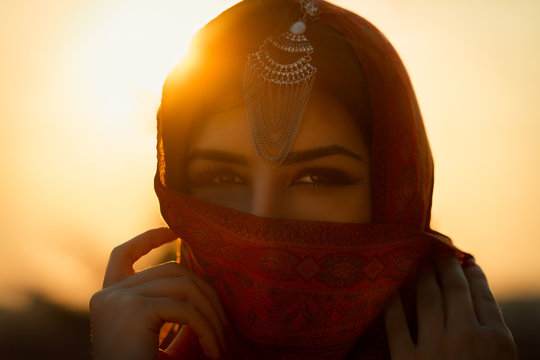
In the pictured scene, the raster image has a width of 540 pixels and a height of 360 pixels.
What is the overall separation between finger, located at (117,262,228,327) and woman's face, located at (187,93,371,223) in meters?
0.29

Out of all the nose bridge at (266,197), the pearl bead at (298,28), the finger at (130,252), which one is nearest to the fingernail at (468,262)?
the nose bridge at (266,197)

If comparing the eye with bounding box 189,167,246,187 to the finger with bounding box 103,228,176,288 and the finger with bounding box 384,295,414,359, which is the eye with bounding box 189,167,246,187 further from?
the finger with bounding box 384,295,414,359

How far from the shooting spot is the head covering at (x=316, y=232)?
1255mm

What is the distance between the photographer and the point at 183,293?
1.33 m

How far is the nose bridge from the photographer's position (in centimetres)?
130

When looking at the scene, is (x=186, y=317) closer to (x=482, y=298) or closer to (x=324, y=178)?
(x=324, y=178)

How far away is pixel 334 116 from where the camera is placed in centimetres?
132

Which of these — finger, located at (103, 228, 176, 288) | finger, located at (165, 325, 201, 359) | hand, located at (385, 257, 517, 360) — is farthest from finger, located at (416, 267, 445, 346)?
finger, located at (103, 228, 176, 288)

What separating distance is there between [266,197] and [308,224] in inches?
6.3

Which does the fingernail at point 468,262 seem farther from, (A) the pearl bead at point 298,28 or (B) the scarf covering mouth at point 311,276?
(A) the pearl bead at point 298,28

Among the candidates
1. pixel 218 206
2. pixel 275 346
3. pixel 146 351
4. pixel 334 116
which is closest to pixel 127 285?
pixel 146 351

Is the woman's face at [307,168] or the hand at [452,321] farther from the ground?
the woman's face at [307,168]

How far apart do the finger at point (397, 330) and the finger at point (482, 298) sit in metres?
0.24

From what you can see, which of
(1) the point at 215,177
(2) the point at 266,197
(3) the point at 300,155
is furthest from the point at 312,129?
(1) the point at 215,177
